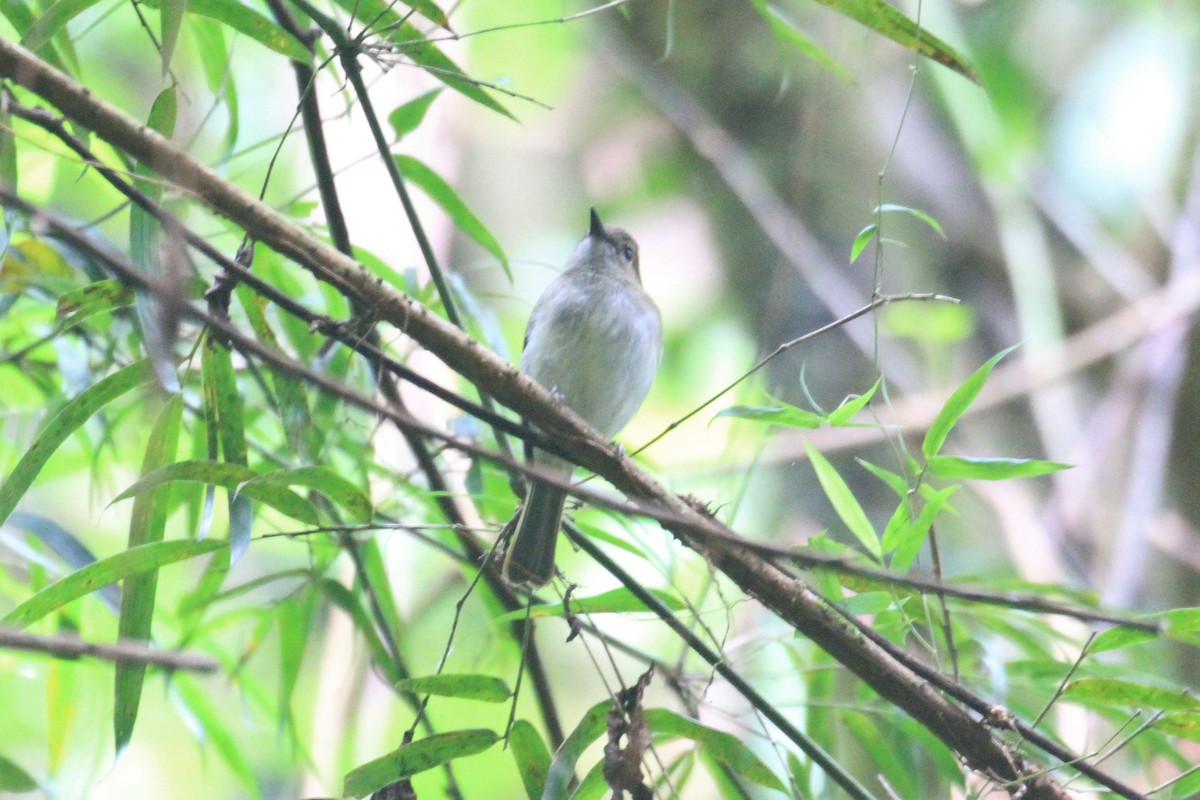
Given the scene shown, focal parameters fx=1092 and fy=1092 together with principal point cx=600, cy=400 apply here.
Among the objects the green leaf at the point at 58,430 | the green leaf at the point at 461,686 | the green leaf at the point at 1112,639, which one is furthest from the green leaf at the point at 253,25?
the green leaf at the point at 1112,639

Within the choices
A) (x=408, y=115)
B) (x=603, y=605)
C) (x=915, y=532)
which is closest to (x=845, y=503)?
(x=915, y=532)

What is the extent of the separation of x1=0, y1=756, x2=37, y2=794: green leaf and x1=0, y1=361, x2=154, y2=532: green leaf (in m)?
0.65

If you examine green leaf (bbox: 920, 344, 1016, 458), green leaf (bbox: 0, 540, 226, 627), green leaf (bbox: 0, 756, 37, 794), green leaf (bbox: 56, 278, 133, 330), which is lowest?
green leaf (bbox: 0, 756, 37, 794)

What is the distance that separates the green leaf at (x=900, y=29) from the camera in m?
1.74

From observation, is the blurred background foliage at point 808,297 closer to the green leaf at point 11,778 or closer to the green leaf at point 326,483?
the green leaf at point 11,778

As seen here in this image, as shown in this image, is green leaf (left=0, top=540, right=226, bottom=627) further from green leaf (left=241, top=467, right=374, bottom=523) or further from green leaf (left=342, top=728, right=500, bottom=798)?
green leaf (left=342, top=728, right=500, bottom=798)

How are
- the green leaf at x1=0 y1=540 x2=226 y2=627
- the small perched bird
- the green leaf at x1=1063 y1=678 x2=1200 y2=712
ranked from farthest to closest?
1. the small perched bird
2. the green leaf at x1=1063 y1=678 x2=1200 y2=712
3. the green leaf at x1=0 y1=540 x2=226 y2=627

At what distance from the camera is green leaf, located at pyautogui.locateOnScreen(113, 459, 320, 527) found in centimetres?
154

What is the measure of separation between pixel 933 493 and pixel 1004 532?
7.56 ft

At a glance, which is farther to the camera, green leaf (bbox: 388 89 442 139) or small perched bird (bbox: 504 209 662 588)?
small perched bird (bbox: 504 209 662 588)

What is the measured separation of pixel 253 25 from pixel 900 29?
1027 millimetres

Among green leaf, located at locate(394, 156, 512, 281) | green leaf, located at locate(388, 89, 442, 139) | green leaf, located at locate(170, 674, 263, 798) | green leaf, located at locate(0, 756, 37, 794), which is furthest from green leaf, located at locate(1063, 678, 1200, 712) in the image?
green leaf, located at locate(0, 756, 37, 794)

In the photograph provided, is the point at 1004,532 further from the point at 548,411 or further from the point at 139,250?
the point at 139,250

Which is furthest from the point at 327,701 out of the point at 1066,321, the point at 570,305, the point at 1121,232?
the point at 1121,232
